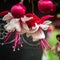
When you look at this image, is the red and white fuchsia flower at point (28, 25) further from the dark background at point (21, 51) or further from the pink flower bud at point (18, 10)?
the dark background at point (21, 51)

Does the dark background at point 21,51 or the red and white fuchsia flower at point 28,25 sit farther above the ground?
the red and white fuchsia flower at point 28,25

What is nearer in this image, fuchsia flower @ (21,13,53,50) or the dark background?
fuchsia flower @ (21,13,53,50)

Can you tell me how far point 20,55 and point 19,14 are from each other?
0.37 m

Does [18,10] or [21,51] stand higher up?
[18,10]

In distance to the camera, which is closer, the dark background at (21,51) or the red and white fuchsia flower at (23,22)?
the red and white fuchsia flower at (23,22)

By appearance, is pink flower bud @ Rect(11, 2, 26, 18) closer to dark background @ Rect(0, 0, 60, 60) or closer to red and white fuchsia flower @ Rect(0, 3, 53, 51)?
red and white fuchsia flower @ Rect(0, 3, 53, 51)

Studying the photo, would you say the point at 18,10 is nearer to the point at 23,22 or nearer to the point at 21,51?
the point at 23,22

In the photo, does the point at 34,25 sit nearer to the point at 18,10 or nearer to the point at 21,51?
the point at 18,10

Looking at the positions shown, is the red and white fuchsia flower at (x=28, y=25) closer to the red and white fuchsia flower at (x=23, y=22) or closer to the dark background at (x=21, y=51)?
the red and white fuchsia flower at (x=23, y=22)

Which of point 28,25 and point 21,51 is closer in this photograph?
point 28,25

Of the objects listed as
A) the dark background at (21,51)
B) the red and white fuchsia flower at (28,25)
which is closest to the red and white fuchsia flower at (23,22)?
the red and white fuchsia flower at (28,25)

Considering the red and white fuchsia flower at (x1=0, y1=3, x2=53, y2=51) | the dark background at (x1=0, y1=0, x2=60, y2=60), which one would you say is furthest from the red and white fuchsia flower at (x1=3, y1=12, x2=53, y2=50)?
the dark background at (x1=0, y1=0, x2=60, y2=60)

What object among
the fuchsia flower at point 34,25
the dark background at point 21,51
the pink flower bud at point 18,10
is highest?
the pink flower bud at point 18,10

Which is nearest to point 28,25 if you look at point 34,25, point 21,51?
A: point 34,25
